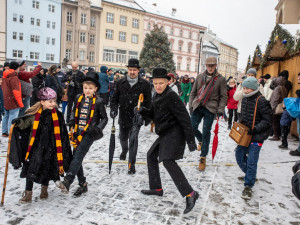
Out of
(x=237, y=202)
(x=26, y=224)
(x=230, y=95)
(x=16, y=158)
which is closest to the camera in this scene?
(x=26, y=224)

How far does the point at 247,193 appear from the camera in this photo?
4297mm

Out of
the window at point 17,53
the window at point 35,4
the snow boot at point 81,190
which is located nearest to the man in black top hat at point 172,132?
the snow boot at point 81,190

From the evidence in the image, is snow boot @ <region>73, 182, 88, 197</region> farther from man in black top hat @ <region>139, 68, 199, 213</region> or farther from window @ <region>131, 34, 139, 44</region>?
window @ <region>131, 34, 139, 44</region>

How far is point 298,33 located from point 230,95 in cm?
307

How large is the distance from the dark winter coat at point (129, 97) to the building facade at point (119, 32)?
4368 cm

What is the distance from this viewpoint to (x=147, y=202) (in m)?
3.96

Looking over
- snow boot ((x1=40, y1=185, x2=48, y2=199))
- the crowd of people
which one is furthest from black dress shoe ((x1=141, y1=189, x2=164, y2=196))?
snow boot ((x1=40, y1=185, x2=48, y2=199))

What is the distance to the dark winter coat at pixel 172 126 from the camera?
3779 mm

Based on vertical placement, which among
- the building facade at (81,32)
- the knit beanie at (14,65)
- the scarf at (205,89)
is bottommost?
the scarf at (205,89)

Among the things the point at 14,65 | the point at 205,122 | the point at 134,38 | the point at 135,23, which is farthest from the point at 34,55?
the point at 205,122

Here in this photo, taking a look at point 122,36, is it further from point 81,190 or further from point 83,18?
point 81,190

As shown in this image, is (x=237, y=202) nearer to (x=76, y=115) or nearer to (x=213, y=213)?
(x=213, y=213)

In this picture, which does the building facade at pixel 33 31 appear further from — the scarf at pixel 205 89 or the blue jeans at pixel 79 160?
the blue jeans at pixel 79 160

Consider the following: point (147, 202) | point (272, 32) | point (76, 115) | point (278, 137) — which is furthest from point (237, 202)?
point (272, 32)
